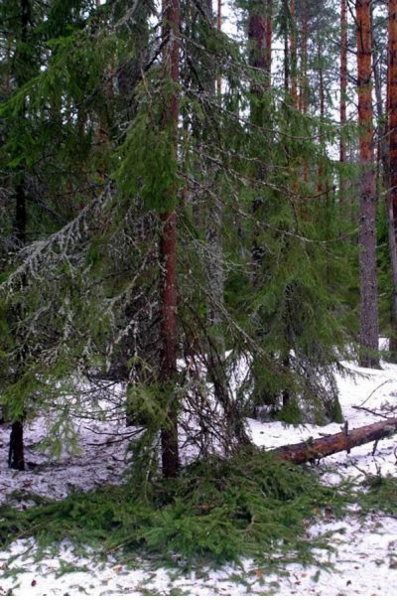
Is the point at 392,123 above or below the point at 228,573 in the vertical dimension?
above

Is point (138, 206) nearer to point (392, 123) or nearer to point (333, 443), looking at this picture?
point (333, 443)

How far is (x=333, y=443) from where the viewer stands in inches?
271

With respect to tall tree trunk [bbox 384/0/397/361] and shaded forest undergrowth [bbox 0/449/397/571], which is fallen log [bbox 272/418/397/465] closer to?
shaded forest undergrowth [bbox 0/449/397/571]

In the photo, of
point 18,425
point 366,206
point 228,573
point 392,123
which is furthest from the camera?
point 392,123

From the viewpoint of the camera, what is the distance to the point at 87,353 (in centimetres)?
480

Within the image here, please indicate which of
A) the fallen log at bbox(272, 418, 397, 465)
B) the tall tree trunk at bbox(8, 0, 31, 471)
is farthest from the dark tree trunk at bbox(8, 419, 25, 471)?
the fallen log at bbox(272, 418, 397, 465)

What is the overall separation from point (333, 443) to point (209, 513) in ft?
7.46

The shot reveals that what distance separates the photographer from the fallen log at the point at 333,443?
653 cm

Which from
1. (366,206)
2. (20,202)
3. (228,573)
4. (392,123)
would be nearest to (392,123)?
(392,123)

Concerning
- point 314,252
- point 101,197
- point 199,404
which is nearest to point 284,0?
point 314,252

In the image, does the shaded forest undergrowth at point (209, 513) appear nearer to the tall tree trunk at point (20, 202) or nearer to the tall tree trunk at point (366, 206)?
the tall tree trunk at point (20, 202)

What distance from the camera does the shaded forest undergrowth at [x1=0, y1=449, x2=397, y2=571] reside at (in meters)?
4.61

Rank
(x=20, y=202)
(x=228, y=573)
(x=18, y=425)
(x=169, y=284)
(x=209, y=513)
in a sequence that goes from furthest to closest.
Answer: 1. (x=20, y=202)
2. (x=18, y=425)
3. (x=169, y=284)
4. (x=209, y=513)
5. (x=228, y=573)

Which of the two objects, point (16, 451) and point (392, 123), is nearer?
point (16, 451)
